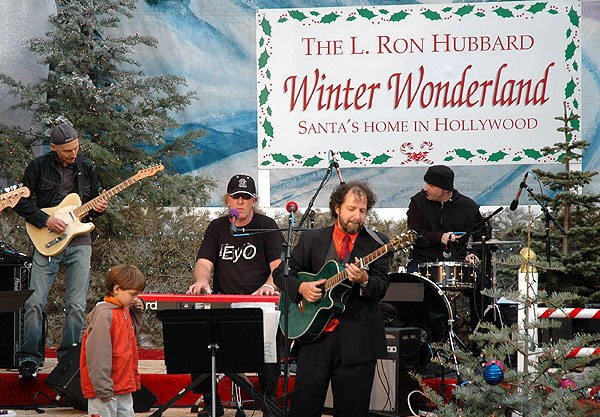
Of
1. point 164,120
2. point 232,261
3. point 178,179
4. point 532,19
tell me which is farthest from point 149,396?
point 532,19

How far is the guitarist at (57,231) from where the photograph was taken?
7.80 metres

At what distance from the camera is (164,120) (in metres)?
11.2

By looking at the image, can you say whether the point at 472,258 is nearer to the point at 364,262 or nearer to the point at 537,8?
the point at 364,262

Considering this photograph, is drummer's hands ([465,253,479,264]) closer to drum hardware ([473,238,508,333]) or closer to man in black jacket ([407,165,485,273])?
man in black jacket ([407,165,485,273])

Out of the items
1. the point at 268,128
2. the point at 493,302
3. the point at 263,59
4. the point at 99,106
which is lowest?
the point at 493,302

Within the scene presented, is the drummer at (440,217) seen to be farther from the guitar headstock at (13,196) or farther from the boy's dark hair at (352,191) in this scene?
the guitar headstock at (13,196)

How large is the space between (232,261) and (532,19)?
5731 millimetres

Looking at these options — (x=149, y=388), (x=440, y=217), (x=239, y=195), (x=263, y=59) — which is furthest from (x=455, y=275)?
(x=263, y=59)

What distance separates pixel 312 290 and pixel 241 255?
6.53 feet

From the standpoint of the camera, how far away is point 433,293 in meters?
7.48

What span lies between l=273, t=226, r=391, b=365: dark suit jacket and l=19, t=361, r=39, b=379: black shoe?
3.08 meters

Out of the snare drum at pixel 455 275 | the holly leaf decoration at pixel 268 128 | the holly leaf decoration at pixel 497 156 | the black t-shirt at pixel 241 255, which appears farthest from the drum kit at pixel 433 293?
the holly leaf decoration at pixel 268 128

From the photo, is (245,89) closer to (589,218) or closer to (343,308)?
(589,218)

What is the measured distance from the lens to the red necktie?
→ 18.8 ft
